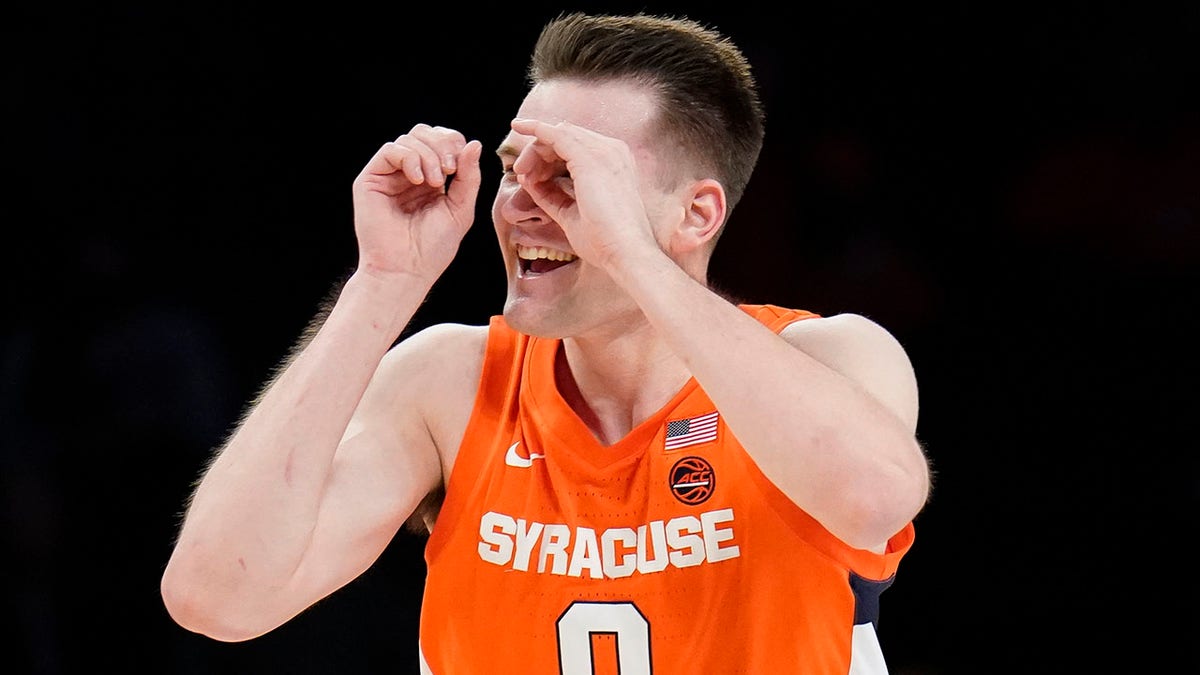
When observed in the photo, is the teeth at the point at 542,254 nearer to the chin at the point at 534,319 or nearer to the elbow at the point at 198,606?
the chin at the point at 534,319

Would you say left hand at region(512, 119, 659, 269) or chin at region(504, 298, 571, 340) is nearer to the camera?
left hand at region(512, 119, 659, 269)

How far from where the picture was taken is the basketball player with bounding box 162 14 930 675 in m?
2.36

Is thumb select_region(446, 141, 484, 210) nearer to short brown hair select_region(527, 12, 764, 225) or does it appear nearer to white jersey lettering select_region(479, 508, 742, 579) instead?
short brown hair select_region(527, 12, 764, 225)

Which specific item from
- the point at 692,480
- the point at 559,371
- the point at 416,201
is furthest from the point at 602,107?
the point at 692,480

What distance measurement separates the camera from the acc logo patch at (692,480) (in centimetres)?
262

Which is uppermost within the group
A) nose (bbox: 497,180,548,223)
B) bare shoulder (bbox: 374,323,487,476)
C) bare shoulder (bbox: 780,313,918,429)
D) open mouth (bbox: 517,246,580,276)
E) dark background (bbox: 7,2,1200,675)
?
nose (bbox: 497,180,548,223)

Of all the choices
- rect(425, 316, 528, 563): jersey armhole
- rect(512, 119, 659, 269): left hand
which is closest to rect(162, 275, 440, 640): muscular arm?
rect(425, 316, 528, 563): jersey armhole

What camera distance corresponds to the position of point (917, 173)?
5688mm

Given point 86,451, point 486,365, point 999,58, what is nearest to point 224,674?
point 86,451

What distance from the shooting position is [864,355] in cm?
264

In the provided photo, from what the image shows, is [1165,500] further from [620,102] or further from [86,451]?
[86,451]

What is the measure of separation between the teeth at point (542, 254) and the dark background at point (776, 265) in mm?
2523

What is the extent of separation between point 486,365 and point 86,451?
2720 millimetres

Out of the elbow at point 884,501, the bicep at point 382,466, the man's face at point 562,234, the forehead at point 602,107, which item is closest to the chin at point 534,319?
the man's face at point 562,234
